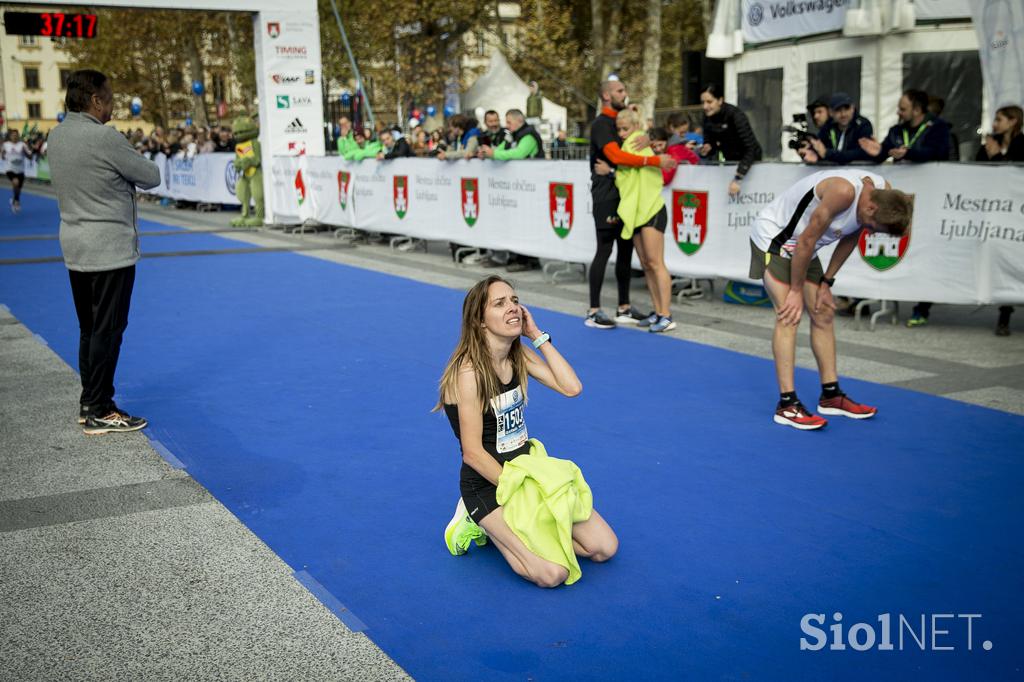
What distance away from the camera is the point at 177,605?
4.04 meters

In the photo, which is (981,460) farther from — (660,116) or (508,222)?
(660,116)

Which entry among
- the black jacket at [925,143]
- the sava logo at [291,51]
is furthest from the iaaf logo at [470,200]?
the sava logo at [291,51]

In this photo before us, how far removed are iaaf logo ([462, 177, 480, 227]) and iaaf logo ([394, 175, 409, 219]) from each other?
179 centimetres

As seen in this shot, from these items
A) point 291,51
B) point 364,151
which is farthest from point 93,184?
point 291,51

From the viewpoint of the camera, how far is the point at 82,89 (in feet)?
20.6

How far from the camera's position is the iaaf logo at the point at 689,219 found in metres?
10.9

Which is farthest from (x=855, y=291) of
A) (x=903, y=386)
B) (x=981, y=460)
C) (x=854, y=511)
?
(x=854, y=511)

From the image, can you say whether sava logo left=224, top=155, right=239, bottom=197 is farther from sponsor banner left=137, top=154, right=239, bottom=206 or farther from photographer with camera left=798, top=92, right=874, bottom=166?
photographer with camera left=798, top=92, right=874, bottom=166

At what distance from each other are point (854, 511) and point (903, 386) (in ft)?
8.98

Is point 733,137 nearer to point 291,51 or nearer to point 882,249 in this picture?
point 882,249

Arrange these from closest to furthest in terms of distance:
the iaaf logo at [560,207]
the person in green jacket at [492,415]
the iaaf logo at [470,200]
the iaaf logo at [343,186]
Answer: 1. the person in green jacket at [492,415]
2. the iaaf logo at [560,207]
3. the iaaf logo at [470,200]
4. the iaaf logo at [343,186]

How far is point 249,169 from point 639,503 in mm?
17899

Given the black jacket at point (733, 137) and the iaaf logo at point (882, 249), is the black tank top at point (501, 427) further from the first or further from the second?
the black jacket at point (733, 137)

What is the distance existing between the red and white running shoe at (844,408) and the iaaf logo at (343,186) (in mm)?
12625
